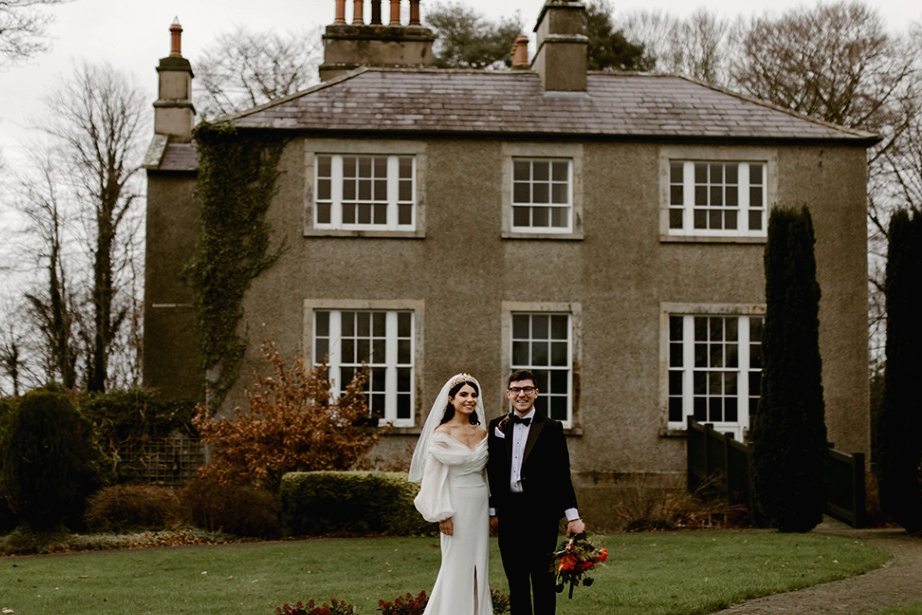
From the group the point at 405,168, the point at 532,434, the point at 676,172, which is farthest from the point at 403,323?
the point at 532,434

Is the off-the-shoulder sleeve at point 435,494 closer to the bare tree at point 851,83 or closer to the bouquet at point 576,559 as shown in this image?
the bouquet at point 576,559

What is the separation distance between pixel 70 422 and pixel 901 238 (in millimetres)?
12044

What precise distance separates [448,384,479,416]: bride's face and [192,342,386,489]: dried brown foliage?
10482 mm

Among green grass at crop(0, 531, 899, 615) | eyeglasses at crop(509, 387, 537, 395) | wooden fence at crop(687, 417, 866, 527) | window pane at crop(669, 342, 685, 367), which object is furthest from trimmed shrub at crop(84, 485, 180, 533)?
eyeglasses at crop(509, 387, 537, 395)

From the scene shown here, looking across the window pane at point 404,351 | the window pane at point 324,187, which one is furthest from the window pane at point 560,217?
the window pane at point 324,187

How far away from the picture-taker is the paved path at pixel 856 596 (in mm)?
11203

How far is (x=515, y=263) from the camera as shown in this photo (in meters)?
23.6

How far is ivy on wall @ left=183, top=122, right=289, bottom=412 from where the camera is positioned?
23.3 metres

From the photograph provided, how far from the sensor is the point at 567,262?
23.7 metres

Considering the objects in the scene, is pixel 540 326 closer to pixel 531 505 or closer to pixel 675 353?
pixel 675 353

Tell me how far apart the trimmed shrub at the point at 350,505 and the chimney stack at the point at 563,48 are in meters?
9.94

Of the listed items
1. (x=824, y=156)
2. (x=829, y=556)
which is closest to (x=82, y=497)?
(x=829, y=556)

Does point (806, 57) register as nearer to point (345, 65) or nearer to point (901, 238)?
point (345, 65)

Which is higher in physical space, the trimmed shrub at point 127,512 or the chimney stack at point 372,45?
the chimney stack at point 372,45
